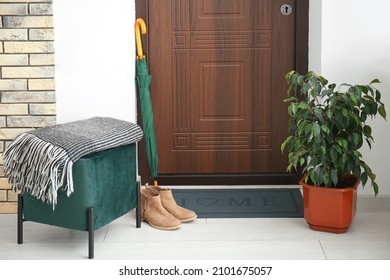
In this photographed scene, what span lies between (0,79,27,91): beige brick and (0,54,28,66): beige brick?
3.3 inches

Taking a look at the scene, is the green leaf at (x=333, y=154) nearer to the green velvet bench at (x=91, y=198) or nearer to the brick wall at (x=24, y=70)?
the green velvet bench at (x=91, y=198)

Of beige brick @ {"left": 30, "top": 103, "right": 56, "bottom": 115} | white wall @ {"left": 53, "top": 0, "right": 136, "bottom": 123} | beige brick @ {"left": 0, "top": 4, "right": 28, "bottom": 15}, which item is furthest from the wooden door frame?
beige brick @ {"left": 0, "top": 4, "right": 28, "bottom": 15}

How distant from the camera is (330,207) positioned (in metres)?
3.36

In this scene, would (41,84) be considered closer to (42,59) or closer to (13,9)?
(42,59)

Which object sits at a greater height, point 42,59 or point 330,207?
point 42,59

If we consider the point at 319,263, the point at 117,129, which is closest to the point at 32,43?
the point at 117,129

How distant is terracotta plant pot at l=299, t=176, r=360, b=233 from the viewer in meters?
3.34

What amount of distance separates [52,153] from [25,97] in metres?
0.78

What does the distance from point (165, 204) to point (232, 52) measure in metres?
1.01

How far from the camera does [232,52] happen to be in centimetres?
414

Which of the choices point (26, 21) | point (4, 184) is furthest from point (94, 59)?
point (4, 184)

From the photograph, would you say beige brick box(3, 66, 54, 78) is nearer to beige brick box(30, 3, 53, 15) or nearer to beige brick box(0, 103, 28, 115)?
beige brick box(0, 103, 28, 115)

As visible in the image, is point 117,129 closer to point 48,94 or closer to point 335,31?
point 48,94

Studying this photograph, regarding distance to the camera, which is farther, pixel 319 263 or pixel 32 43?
pixel 32 43
